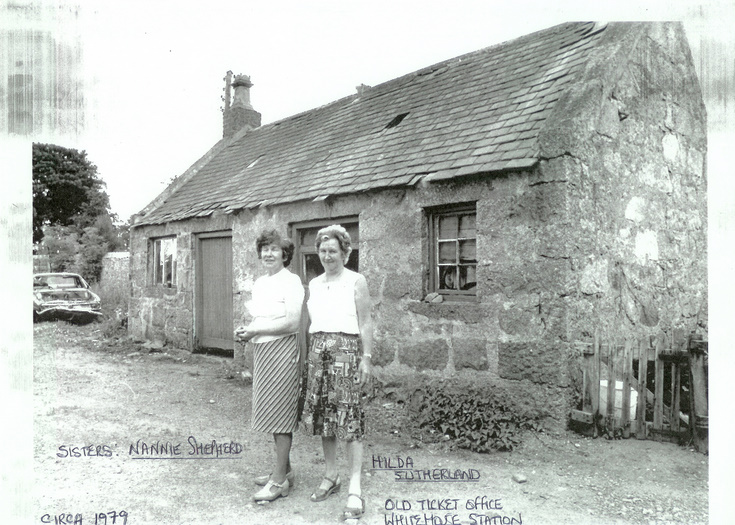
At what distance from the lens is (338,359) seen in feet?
11.3

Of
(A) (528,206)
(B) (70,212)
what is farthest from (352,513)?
(B) (70,212)

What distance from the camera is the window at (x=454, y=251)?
6000 mm

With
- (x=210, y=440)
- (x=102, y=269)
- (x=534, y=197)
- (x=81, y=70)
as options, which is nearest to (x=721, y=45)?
(x=534, y=197)

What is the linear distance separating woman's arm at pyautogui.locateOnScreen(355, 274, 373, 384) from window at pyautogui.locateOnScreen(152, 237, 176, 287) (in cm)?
838

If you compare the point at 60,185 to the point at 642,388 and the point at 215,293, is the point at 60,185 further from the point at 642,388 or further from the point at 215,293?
the point at 642,388

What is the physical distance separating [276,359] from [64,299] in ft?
35.1

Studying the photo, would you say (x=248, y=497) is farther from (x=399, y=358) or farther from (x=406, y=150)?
(x=406, y=150)

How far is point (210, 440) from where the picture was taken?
511cm

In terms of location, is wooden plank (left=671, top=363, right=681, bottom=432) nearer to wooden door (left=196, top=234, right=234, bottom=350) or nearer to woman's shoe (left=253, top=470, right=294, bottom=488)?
woman's shoe (left=253, top=470, right=294, bottom=488)

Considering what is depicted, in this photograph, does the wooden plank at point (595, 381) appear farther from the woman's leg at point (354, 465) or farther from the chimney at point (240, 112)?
the chimney at point (240, 112)

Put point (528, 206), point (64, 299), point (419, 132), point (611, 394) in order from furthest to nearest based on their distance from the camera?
point (64, 299), point (419, 132), point (528, 206), point (611, 394)

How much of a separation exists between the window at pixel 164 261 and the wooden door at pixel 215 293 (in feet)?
3.77

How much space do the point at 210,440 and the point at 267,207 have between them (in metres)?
4.22

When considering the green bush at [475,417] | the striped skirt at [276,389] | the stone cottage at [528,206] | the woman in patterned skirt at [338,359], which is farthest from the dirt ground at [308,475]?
the stone cottage at [528,206]
